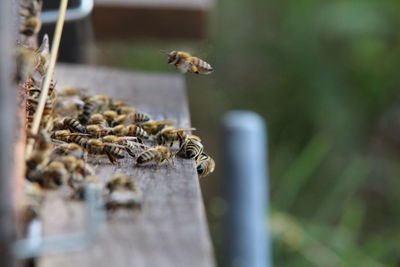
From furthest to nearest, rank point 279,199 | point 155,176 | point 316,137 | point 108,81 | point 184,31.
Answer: point 316,137 → point 279,199 → point 184,31 → point 108,81 → point 155,176

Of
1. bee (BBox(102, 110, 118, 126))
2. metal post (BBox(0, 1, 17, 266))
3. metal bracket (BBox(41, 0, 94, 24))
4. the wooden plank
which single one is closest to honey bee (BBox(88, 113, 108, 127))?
bee (BBox(102, 110, 118, 126))

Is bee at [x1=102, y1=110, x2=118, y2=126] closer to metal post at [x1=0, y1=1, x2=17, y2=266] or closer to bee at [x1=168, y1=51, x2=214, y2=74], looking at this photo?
bee at [x1=168, y1=51, x2=214, y2=74]

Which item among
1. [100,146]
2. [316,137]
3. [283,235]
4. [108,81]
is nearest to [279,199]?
[283,235]

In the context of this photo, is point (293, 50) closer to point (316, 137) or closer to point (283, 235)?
point (316, 137)

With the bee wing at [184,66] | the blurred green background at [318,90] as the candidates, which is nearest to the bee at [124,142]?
the bee wing at [184,66]

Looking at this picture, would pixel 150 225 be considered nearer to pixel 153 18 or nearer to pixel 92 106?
pixel 92 106
